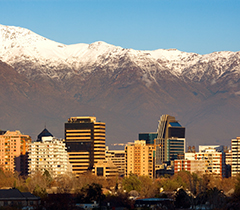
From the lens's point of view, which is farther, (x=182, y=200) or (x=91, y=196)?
(x=91, y=196)

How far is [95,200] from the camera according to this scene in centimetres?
18612

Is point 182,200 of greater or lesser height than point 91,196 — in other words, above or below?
below

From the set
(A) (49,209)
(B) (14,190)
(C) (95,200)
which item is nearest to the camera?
(A) (49,209)

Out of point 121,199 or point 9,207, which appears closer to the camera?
point 9,207

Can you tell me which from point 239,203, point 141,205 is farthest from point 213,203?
point 141,205

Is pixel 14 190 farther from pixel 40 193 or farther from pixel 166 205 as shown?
pixel 166 205

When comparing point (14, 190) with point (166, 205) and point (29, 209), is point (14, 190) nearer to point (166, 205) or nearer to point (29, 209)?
point (29, 209)

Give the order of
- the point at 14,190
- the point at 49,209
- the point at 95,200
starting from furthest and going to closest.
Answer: the point at 95,200 < the point at 14,190 < the point at 49,209

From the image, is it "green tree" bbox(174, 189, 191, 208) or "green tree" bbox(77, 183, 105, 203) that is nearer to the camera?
"green tree" bbox(174, 189, 191, 208)

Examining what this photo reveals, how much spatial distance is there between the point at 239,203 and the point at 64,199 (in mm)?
36286

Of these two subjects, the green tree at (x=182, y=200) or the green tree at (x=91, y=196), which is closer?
the green tree at (x=182, y=200)

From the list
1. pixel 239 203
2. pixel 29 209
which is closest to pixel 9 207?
pixel 29 209

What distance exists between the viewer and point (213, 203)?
16238cm

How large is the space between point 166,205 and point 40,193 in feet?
105
